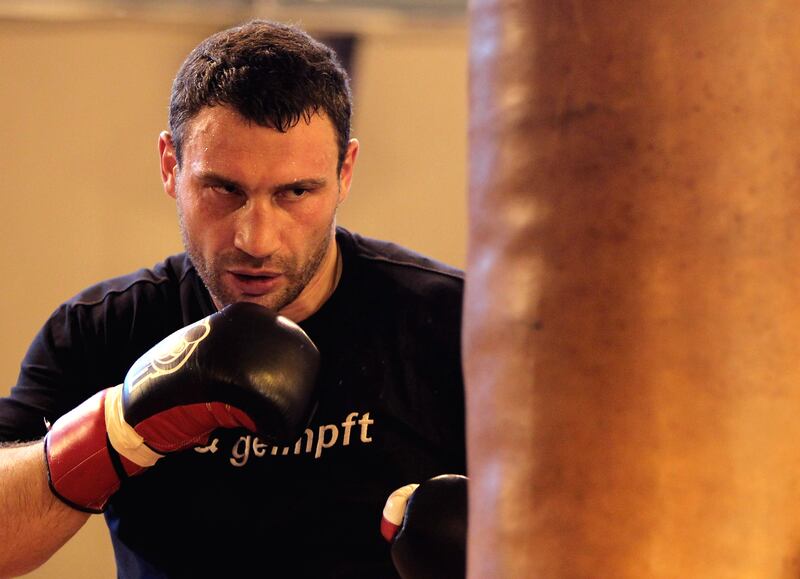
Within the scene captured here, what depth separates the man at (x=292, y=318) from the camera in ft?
4.12

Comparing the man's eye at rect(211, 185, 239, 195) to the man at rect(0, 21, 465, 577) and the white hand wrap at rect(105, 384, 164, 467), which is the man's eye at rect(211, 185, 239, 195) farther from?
the white hand wrap at rect(105, 384, 164, 467)

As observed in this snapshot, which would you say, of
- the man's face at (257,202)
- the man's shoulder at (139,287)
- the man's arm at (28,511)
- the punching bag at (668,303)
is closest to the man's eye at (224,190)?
the man's face at (257,202)

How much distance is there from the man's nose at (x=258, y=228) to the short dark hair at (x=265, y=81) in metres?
0.11

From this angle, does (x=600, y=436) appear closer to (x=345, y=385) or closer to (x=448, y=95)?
(x=345, y=385)

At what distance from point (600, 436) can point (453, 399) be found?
101cm

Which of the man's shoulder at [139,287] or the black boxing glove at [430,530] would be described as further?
the man's shoulder at [139,287]

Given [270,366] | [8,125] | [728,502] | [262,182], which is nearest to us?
[728,502]

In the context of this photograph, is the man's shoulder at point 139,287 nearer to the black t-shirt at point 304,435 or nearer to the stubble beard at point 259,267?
the black t-shirt at point 304,435

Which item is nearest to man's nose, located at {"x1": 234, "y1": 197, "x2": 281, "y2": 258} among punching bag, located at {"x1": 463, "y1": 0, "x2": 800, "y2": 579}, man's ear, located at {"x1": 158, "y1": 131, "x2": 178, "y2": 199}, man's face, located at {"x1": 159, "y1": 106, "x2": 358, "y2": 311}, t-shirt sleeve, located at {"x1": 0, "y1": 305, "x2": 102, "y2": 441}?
man's face, located at {"x1": 159, "y1": 106, "x2": 358, "y2": 311}

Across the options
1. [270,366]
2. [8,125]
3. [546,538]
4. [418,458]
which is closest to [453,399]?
[418,458]

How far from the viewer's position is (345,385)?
1.36m

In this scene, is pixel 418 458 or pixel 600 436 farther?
pixel 418 458

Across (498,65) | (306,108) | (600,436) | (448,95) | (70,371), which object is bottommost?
(70,371)

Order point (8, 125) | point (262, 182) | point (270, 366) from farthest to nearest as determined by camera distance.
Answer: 1. point (8, 125)
2. point (262, 182)
3. point (270, 366)
